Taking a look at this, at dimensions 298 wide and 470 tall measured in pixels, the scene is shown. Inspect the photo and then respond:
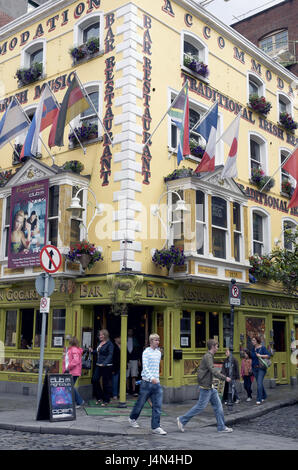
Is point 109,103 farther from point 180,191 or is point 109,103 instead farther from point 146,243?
point 146,243

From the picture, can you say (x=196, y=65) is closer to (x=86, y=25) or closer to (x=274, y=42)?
(x=86, y=25)

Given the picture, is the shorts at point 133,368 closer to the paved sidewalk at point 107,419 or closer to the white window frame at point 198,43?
the paved sidewalk at point 107,419

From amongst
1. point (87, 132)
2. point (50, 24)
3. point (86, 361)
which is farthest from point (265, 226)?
point (50, 24)

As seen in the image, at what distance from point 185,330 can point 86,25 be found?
428 inches

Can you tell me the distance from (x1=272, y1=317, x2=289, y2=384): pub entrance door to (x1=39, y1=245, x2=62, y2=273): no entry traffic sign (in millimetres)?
11493

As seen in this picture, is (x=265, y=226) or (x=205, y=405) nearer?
(x=205, y=405)

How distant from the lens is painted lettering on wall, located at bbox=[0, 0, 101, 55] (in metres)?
17.5

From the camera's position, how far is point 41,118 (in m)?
15.2

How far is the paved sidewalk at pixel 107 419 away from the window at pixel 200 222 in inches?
182

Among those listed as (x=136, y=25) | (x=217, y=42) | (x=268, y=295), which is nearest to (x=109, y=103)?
(x=136, y=25)

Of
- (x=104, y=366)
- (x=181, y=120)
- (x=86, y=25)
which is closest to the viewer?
(x=104, y=366)

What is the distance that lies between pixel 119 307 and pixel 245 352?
4229 mm

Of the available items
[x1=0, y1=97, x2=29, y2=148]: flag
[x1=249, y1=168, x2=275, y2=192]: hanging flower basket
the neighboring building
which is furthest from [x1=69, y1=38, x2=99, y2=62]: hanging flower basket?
the neighboring building

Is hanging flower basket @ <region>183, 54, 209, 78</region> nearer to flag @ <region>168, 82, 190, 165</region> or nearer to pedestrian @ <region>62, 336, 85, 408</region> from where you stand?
flag @ <region>168, 82, 190, 165</region>
